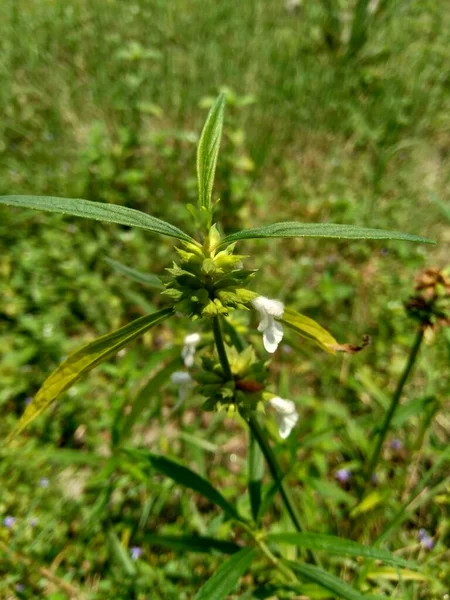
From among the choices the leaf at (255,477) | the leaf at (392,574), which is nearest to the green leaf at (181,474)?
the leaf at (255,477)

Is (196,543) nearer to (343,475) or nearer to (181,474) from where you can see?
(181,474)

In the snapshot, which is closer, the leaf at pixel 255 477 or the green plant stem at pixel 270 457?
the green plant stem at pixel 270 457

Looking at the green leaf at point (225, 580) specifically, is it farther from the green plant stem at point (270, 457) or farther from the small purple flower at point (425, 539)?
the small purple flower at point (425, 539)

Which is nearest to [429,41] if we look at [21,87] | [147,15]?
[147,15]

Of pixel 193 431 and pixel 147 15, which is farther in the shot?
pixel 147 15

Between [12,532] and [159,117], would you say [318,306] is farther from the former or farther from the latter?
[159,117]

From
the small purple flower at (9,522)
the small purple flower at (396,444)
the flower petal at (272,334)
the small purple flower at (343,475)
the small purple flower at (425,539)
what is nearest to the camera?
the flower petal at (272,334)
